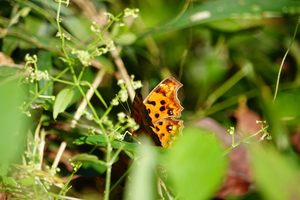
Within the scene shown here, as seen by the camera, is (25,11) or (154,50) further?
(154,50)

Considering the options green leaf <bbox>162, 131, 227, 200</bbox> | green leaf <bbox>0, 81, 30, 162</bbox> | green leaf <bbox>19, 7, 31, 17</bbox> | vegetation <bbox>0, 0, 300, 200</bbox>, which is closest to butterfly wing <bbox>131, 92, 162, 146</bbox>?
vegetation <bbox>0, 0, 300, 200</bbox>


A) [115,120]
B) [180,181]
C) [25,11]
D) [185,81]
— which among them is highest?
[185,81]

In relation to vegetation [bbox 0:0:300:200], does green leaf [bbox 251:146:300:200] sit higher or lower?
lower

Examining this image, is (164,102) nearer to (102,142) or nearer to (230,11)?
(102,142)

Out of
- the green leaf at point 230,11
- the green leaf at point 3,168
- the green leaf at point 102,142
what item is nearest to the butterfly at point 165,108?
the green leaf at point 102,142

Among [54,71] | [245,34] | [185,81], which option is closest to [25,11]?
[54,71]

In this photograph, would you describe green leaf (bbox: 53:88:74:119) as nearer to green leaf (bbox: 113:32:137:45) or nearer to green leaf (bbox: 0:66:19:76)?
green leaf (bbox: 0:66:19:76)

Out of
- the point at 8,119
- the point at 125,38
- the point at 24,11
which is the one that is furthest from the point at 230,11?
the point at 8,119

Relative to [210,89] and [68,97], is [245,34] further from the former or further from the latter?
[68,97]
